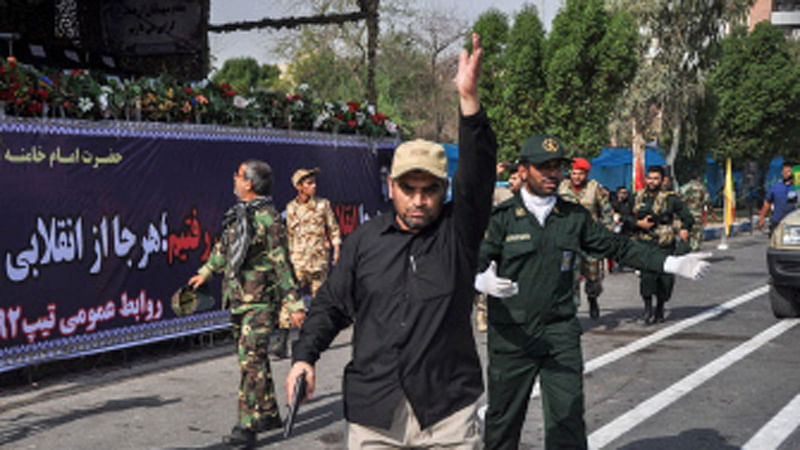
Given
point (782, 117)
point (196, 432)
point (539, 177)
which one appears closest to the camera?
point (539, 177)

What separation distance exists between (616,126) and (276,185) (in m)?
31.6

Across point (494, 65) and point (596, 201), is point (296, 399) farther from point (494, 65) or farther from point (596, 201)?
point (494, 65)

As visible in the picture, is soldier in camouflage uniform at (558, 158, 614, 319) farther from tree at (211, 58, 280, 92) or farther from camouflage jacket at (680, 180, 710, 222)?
tree at (211, 58, 280, 92)

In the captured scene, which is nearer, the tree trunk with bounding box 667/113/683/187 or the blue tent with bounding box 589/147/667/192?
the blue tent with bounding box 589/147/667/192

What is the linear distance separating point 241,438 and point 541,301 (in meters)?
2.33

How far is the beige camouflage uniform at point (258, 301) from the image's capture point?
638cm

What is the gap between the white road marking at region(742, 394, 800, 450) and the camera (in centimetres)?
627

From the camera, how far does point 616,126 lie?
1603 inches

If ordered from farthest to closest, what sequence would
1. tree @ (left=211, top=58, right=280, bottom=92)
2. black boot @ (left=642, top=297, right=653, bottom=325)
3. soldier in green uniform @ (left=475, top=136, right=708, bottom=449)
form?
tree @ (left=211, top=58, right=280, bottom=92)
black boot @ (left=642, top=297, right=653, bottom=325)
soldier in green uniform @ (left=475, top=136, right=708, bottom=449)

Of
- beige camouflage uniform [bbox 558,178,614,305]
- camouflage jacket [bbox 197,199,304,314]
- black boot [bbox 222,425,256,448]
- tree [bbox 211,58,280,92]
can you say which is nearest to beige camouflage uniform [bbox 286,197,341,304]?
beige camouflage uniform [bbox 558,178,614,305]

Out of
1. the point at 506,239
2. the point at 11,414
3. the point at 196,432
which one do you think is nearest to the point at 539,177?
the point at 506,239

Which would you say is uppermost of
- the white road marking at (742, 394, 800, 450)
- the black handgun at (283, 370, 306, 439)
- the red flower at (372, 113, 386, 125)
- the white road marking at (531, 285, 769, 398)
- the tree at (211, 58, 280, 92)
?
the tree at (211, 58, 280, 92)

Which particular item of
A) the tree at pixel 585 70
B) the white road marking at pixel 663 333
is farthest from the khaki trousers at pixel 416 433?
the tree at pixel 585 70

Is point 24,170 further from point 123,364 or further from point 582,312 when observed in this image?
point 582,312
